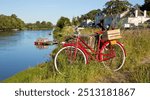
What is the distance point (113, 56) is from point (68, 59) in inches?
40.3

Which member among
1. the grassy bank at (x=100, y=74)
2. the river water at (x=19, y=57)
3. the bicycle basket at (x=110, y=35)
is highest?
the bicycle basket at (x=110, y=35)

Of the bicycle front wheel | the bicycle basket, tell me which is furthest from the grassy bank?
the bicycle basket

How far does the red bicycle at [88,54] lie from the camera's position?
5.94 meters

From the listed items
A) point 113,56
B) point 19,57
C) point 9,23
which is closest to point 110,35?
point 113,56

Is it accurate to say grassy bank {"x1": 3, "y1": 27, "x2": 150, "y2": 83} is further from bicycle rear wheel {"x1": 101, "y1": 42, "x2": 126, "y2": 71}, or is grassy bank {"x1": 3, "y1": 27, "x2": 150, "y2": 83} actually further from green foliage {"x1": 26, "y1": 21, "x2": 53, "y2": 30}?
green foliage {"x1": 26, "y1": 21, "x2": 53, "y2": 30}

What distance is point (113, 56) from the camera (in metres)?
6.44

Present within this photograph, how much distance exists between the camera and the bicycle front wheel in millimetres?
5902

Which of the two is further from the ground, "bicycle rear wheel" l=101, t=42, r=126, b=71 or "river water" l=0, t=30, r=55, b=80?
"bicycle rear wheel" l=101, t=42, r=126, b=71

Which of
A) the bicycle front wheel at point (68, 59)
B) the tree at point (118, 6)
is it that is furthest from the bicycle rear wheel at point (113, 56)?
the tree at point (118, 6)

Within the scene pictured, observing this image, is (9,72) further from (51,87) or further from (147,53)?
(51,87)

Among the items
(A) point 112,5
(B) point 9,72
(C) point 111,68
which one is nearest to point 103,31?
(C) point 111,68

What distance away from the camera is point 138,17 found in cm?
5991

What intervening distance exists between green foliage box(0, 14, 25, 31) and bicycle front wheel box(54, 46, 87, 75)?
122 m

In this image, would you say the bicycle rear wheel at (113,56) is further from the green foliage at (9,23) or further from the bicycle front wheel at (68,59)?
the green foliage at (9,23)
